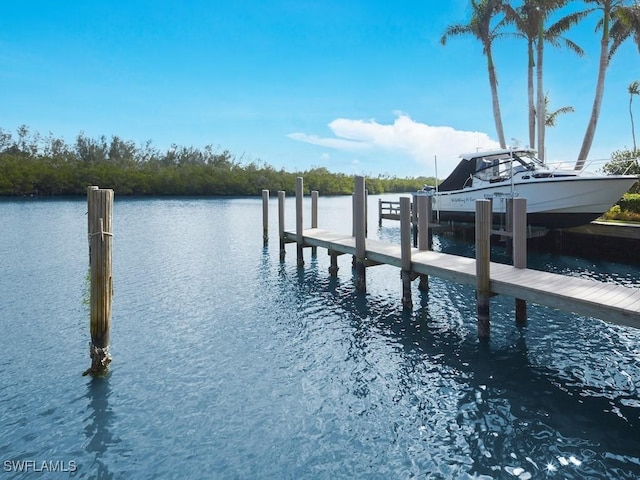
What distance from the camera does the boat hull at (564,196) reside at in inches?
503

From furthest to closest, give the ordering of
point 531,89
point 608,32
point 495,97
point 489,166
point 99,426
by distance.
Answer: point 495,97 → point 531,89 → point 608,32 → point 489,166 → point 99,426

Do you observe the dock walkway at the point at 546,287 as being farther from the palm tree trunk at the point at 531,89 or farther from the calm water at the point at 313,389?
the palm tree trunk at the point at 531,89

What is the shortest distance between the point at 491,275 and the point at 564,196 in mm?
8464

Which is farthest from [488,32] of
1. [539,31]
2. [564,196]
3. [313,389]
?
[313,389]

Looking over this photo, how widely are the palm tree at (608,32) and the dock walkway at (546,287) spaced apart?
17.2m

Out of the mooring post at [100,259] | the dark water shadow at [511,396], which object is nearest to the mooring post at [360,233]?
the dark water shadow at [511,396]

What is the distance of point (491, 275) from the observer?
7008 millimetres

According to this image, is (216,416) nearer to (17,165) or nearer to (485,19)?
(485,19)

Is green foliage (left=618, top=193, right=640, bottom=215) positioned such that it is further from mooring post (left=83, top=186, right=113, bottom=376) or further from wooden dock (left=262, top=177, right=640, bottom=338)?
mooring post (left=83, top=186, right=113, bottom=376)

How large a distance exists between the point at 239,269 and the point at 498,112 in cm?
1961

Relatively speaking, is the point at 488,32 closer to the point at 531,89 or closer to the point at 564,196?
the point at 531,89

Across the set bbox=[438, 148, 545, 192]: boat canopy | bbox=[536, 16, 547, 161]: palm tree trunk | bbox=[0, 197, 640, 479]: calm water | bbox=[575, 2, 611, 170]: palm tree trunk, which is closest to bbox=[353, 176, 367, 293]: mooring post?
bbox=[0, 197, 640, 479]: calm water

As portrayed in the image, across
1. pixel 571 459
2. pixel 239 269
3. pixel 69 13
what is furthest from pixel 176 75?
pixel 571 459

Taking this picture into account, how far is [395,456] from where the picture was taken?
4031 millimetres
